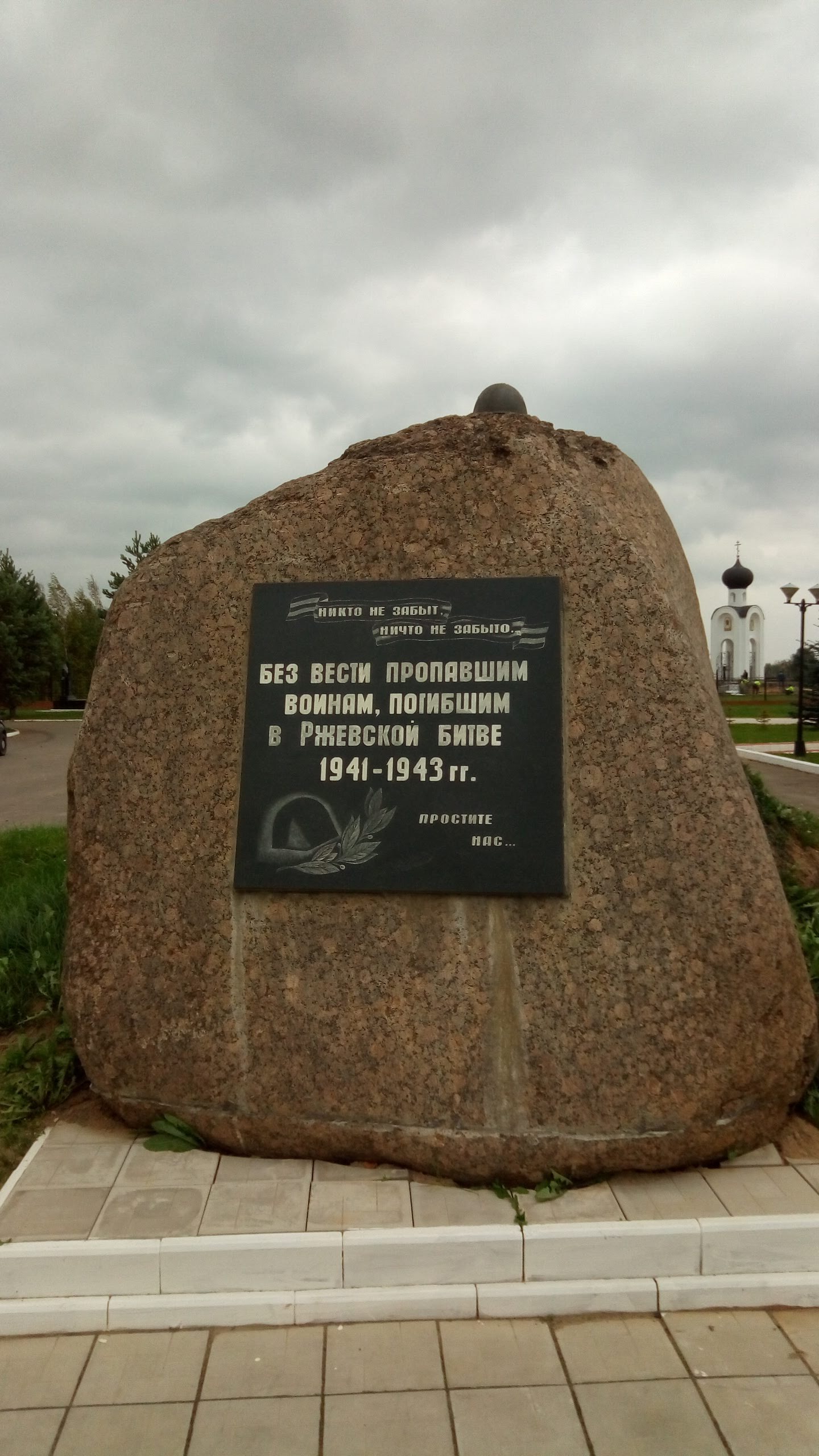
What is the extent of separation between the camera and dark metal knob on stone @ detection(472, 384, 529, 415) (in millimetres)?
3947

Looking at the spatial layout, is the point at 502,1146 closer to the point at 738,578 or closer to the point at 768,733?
the point at 768,733

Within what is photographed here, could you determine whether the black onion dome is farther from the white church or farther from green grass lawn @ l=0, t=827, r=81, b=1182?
green grass lawn @ l=0, t=827, r=81, b=1182

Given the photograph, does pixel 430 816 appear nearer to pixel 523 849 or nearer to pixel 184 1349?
pixel 523 849

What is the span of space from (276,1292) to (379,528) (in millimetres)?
2390

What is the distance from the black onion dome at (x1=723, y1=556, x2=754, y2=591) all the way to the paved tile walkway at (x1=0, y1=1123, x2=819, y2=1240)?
192ft

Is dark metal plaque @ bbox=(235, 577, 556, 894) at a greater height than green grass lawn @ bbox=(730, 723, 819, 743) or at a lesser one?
greater

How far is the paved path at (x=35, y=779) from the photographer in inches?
401

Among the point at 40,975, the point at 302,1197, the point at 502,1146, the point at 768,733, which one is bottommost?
the point at 302,1197

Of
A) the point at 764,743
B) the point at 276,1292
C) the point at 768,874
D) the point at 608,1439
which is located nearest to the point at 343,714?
the point at 768,874

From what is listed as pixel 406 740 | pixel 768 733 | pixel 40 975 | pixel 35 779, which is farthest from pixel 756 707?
pixel 406 740

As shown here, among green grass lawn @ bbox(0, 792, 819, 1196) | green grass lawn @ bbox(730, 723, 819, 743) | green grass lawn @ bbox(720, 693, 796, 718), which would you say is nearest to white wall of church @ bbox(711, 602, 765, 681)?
green grass lawn @ bbox(720, 693, 796, 718)

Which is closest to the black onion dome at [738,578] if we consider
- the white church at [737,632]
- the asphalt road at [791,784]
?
the white church at [737,632]

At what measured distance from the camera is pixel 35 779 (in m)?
14.4

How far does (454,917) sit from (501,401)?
2180 millimetres
